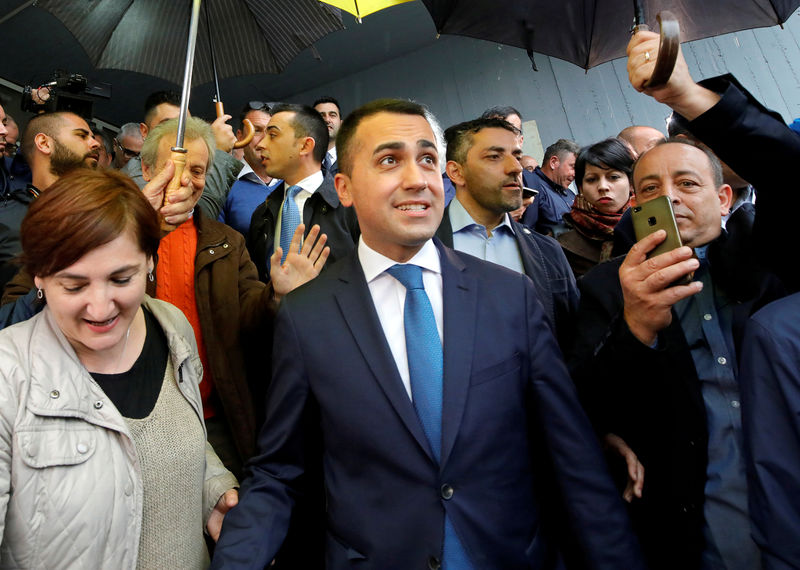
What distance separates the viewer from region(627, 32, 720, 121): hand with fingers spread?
3.88ft

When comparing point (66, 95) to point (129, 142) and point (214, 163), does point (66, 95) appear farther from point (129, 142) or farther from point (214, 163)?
point (214, 163)

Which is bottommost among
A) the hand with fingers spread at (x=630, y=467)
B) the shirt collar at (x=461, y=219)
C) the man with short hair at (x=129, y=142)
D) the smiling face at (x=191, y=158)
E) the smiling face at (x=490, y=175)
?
the hand with fingers spread at (x=630, y=467)

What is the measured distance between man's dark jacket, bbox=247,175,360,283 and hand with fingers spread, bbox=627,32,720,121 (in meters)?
1.52

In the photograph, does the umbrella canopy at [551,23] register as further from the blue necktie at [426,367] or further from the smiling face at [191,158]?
the blue necktie at [426,367]

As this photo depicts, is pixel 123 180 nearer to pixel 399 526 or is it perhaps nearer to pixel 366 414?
pixel 366 414

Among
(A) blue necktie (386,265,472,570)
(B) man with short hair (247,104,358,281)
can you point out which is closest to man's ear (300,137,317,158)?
(B) man with short hair (247,104,358,281)

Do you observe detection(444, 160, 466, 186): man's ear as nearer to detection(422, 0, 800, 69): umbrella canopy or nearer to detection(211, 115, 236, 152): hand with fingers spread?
detection(422, 0, 800, 69): umbrella canopy

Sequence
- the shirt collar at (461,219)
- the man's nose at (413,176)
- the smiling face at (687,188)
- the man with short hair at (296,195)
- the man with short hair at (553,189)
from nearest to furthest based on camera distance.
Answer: the man's nose at (413,176), the smiling face at (687,188), the shirt collar at (461,219), the man with short hair at (296,195), the man with short hair at (553,189)

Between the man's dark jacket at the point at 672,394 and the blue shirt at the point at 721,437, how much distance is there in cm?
3

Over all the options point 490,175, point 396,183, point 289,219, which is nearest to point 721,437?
point 396,183

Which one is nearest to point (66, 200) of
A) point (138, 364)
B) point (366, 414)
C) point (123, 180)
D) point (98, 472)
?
point (123, 180)

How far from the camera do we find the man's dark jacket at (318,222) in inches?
99.5

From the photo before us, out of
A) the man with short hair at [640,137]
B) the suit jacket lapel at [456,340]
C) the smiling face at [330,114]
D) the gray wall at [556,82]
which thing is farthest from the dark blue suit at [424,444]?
the gray wall at [556,82]

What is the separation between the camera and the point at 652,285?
1.28 metres
